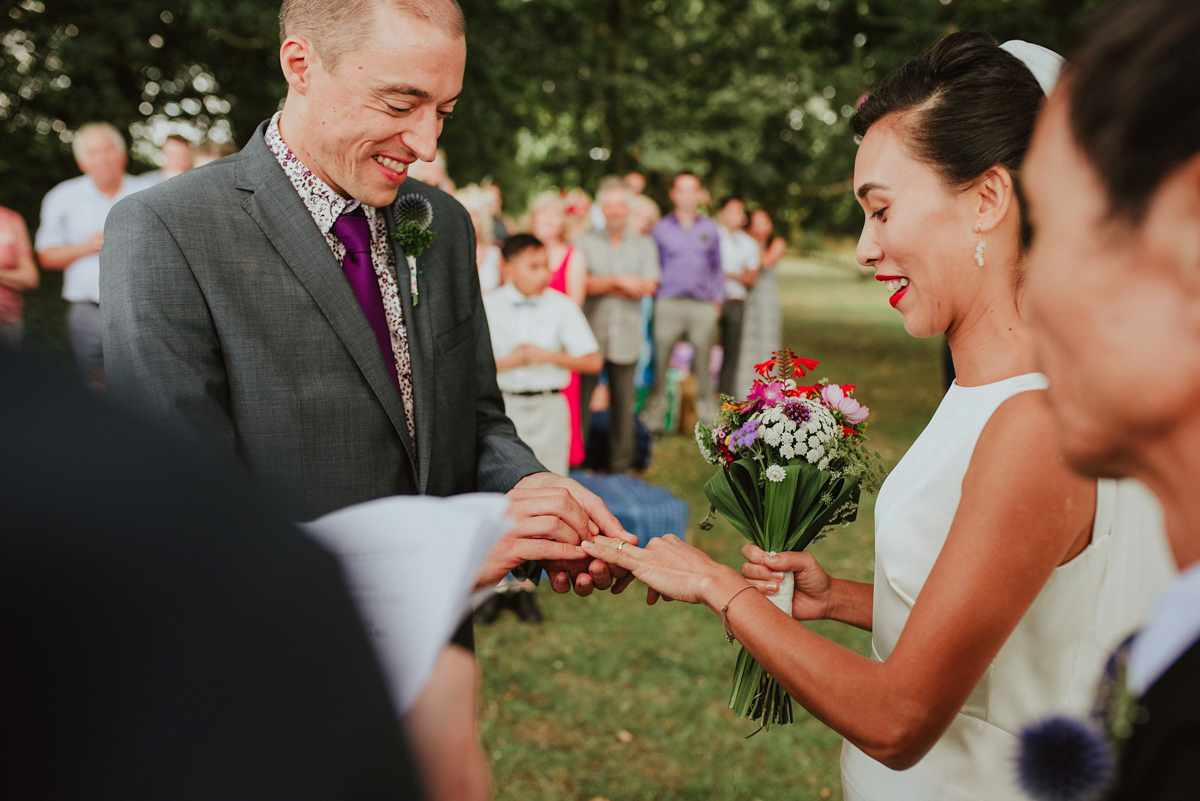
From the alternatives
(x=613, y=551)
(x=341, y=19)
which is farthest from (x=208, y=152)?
(x=613, y=551)

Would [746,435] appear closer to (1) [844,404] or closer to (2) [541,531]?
(1) [844,404]

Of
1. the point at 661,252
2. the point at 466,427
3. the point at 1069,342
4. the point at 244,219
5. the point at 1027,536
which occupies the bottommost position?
the point at 661,252

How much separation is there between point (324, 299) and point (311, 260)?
104 millimetres

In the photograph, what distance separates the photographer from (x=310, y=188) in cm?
219

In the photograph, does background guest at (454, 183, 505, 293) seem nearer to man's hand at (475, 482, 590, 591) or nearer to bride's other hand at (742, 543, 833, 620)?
man's hand at (475, 482, 590, 591)

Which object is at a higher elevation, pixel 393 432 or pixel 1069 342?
pixel 1069 342

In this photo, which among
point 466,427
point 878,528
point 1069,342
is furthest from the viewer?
point 466,427

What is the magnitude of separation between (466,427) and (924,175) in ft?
4.56

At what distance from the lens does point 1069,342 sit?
0.83 meters

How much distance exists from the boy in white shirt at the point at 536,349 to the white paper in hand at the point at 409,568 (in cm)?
494

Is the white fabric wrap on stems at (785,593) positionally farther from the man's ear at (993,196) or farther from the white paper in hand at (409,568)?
the white paper in hand at (409,568)

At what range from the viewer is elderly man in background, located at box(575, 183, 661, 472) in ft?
28.0

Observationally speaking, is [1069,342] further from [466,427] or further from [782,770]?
[782,770]

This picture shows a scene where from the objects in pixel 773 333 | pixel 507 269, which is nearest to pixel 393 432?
pixel 507 269
